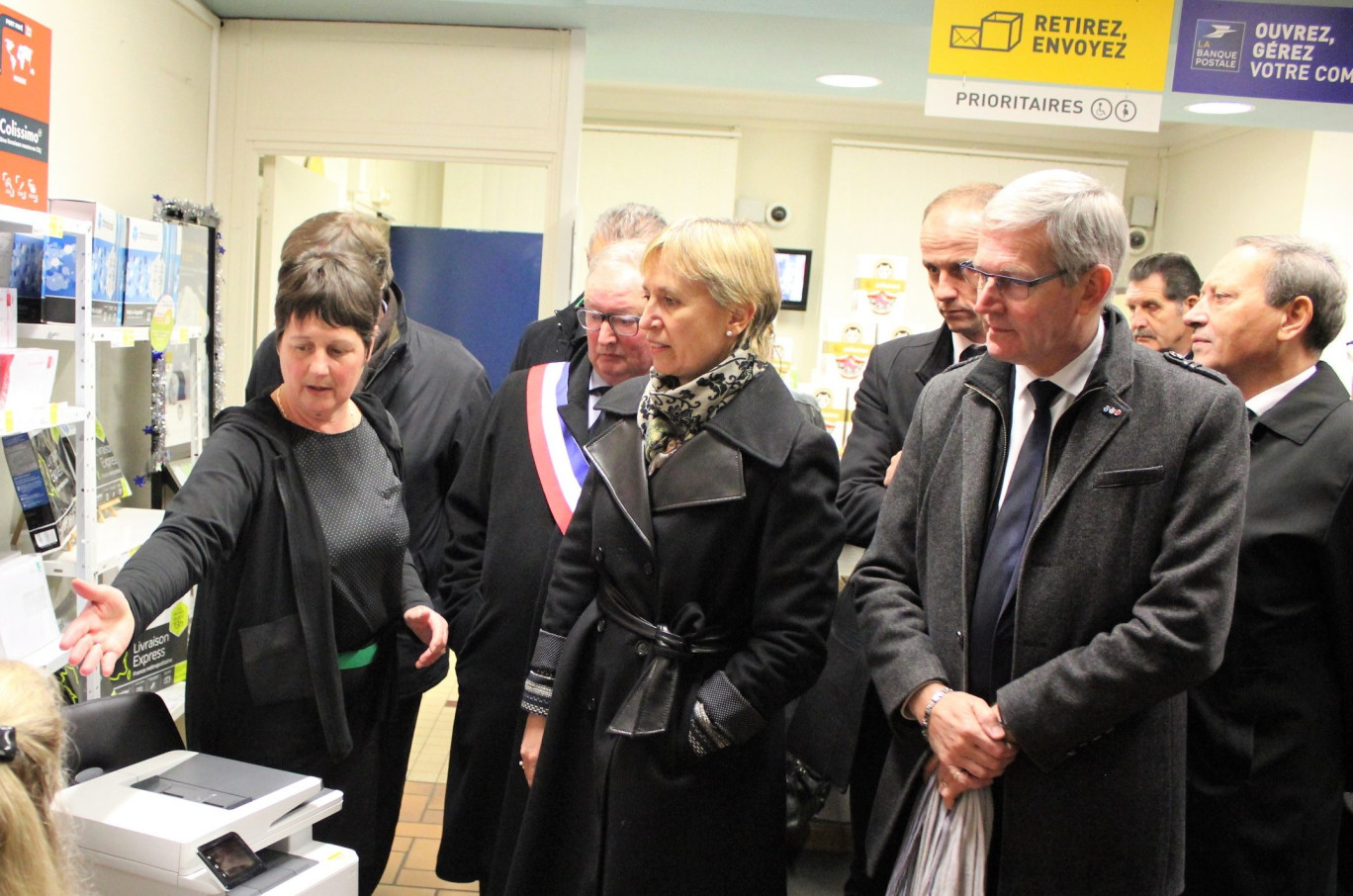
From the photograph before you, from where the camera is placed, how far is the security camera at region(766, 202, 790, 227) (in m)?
8.22

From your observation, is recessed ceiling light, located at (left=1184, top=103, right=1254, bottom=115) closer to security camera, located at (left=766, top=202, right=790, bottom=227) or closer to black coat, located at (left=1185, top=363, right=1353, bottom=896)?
security camera, located at (left=766, top=202, right=790, bottom=227)

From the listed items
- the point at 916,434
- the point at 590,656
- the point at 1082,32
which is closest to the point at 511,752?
the point at 590,656

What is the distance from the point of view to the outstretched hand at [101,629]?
1.40 metres

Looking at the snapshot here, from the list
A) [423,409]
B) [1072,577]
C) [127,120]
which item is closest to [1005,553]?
[1072,577]

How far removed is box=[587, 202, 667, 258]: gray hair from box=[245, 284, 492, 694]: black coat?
22.8 inches

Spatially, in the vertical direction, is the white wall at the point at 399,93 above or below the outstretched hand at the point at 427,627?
above

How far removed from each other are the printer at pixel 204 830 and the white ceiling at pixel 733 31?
3.52 metres

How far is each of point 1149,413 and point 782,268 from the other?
689 centimetres

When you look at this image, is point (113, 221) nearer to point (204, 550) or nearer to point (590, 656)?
point (204, 550)

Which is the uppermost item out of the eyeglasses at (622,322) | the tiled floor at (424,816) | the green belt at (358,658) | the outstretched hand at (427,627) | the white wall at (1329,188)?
the white wall at (1329,188)

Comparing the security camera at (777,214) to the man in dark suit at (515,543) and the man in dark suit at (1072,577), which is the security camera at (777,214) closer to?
the man in dark suit at (515,543)

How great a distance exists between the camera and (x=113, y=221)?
331 cm

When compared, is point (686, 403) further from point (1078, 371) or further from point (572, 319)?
point (572, 319)

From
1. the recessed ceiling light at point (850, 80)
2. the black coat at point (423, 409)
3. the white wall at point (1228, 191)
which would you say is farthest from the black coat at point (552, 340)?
the white wall at point (1228, 191)
